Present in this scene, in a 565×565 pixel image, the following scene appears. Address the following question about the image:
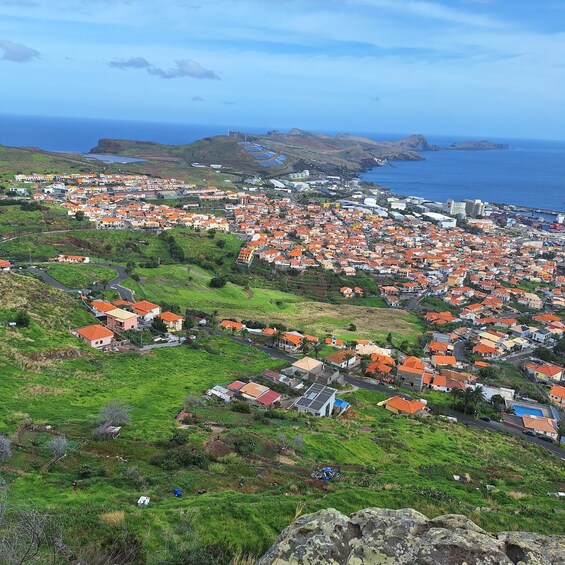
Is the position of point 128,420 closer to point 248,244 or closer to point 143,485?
point 143,485

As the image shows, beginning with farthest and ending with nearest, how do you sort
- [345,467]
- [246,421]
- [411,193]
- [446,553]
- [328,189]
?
[411,193] < [328,189] < [246,421] < [345,467] < [446,553]

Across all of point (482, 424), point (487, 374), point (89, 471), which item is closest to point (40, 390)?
point (89, 471)

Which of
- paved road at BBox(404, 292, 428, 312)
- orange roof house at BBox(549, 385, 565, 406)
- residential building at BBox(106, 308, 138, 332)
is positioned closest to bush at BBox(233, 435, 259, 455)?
residential building at BBox(106, 308, 138, 332)

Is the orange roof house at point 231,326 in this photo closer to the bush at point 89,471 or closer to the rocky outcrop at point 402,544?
the bush at point 89,471

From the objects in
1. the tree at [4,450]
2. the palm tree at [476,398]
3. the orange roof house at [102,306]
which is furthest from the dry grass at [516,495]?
the orange roof house at [102,306]

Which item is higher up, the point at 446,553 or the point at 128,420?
the point at 446,553

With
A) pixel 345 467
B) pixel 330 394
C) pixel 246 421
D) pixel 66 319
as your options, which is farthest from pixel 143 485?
pixel 66 319

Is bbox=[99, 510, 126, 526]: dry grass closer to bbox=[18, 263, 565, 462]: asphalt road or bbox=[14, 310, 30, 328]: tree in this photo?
bbox=[14, 310, 30, 328]: tree
